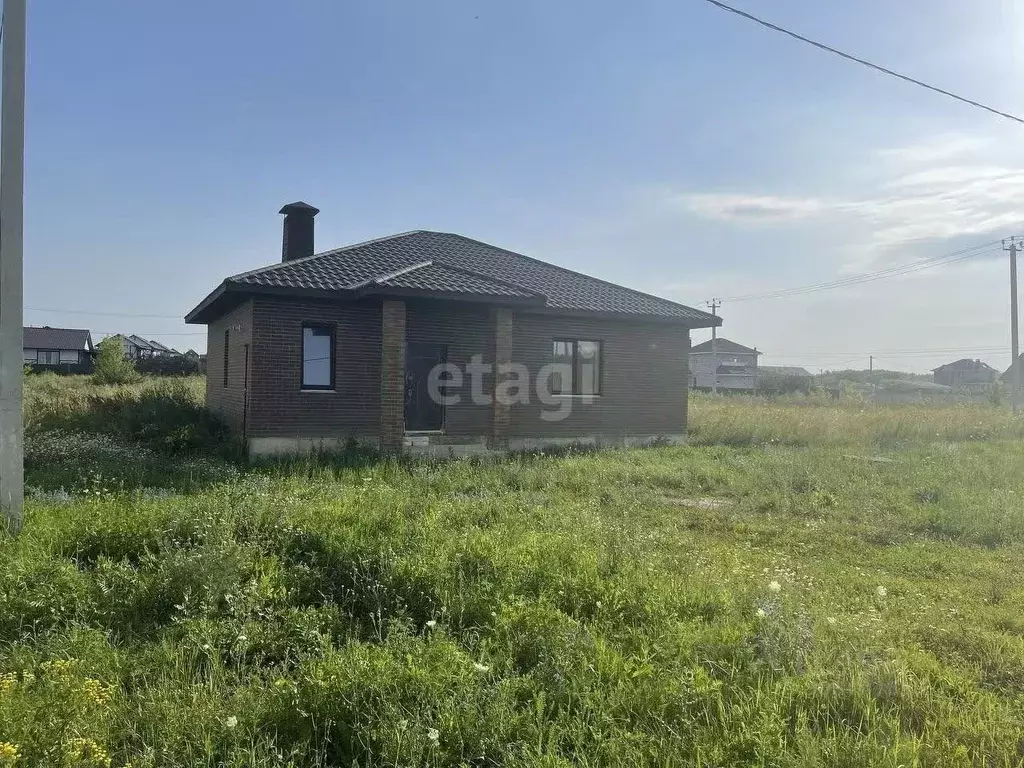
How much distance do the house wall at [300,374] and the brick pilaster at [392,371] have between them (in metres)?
0.54

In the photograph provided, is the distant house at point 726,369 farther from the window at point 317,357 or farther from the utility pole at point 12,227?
the utility pole at point 12,227

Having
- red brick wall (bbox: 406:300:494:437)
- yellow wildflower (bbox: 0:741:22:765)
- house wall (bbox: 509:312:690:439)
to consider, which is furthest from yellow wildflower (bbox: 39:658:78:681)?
house wall (bbox: 509:312:690:439)

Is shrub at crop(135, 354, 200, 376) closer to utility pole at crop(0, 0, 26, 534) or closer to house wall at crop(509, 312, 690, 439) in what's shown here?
house wall at crop(509, 312, 690, 439)

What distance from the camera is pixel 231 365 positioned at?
15.3 metres

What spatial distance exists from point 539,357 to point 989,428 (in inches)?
604

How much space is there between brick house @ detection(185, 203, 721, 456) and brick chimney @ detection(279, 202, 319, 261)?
0.04 metres

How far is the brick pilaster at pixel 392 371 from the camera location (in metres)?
13.4

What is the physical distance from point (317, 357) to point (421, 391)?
2.67m

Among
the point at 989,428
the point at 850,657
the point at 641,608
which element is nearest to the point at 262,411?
the point at 641,608

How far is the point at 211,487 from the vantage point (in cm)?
871

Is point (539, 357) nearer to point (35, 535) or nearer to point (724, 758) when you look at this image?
point (35, 535)

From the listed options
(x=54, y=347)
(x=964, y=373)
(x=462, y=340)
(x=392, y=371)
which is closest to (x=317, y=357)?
(x=392, y=371)

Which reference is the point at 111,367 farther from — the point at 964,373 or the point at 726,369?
the point at 964,373

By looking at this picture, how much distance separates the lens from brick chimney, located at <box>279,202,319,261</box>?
57.5 feet
